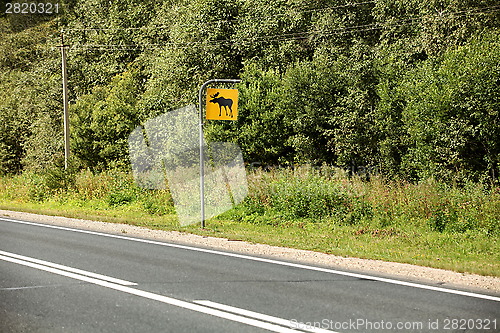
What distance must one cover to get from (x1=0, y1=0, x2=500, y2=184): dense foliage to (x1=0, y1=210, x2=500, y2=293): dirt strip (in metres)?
14.9

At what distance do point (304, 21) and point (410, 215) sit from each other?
2772cm

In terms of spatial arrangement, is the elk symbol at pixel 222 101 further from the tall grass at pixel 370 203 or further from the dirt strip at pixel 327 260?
the tall grass at pixel 370 203

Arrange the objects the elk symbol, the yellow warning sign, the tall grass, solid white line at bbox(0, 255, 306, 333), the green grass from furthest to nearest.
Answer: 1. the elk symbol
2. the yellow warning sign
3. the tall grass
4. the green grass
5. solid white line at bbox(0, 255, 306, 333)

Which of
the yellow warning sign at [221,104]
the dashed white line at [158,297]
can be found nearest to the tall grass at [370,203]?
the yellow warning sign at [221,104]

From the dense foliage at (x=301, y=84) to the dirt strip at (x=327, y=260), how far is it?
1488cm

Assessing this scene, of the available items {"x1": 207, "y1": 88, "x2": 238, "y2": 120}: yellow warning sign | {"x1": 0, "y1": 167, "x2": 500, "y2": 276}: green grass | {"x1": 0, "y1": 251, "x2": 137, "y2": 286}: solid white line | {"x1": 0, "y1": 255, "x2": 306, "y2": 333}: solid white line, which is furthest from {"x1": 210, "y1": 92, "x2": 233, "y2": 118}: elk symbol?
{"x1": 0, "y1": 255, "x2": 306, "y2": 333}: solid white line

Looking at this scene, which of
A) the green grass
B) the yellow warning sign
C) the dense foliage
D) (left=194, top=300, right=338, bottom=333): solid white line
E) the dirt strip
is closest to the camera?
(left=194, top=300, right=338, bottom=333): solid white line

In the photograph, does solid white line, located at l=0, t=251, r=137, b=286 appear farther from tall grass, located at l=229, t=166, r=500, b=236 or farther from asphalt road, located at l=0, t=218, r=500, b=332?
tall grass, located at l=229, t=166, r=500, b=236

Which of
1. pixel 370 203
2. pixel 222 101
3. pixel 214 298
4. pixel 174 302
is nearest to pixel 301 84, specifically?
pixel 370 203

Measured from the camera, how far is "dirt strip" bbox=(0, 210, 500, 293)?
27.7 ft

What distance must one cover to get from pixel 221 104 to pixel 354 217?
17.7ft

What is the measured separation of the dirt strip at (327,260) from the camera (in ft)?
27.7

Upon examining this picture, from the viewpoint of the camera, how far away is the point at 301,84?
33594 mm

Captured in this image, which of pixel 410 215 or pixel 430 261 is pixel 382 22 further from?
pixel 430 261
